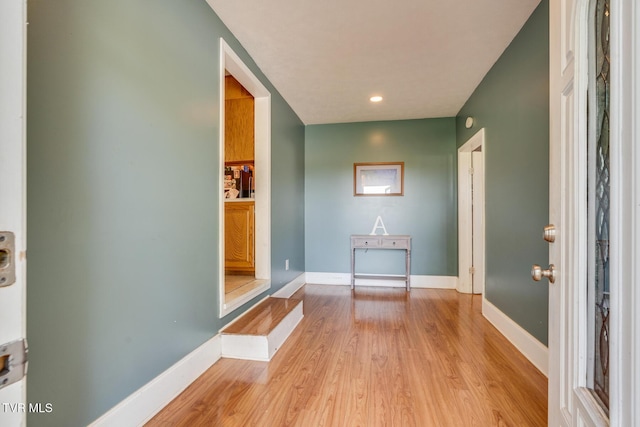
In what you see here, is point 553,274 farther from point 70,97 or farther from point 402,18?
point 402,18

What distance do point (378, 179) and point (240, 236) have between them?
2.13 m

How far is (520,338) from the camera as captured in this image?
208 centimetres

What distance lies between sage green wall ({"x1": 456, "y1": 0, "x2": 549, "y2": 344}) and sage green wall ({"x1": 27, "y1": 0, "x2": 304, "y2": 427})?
2157 mm

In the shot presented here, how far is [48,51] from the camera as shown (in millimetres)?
950

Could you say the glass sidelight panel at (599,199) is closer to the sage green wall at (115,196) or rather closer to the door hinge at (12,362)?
the door hinge at (12,362)

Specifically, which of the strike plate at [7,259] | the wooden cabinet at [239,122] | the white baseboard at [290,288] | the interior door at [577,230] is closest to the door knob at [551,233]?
the interior door at [577,230]

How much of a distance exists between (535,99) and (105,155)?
8.17 ft

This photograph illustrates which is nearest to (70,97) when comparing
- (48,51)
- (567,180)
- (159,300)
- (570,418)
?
(48,51)

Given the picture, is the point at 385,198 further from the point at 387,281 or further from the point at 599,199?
the point at 599,199

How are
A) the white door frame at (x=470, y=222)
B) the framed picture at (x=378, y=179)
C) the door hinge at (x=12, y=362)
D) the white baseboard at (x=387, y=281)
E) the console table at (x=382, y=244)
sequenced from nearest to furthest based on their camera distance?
the door hinge at (x=12, y=362) → the white door frame at (x=470, y=222) → the console table at (x=382, y=244) → the white baseboard at (x=387, y=281) → the framed picture at (x=378, y=179)

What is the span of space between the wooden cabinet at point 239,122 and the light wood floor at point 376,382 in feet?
6.50

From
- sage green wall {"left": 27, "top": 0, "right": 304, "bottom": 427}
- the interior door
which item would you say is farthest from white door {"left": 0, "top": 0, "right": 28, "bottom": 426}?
the interior door

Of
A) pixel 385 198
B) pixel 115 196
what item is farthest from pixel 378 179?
pixel 115 196

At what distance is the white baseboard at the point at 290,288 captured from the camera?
3223 mm
